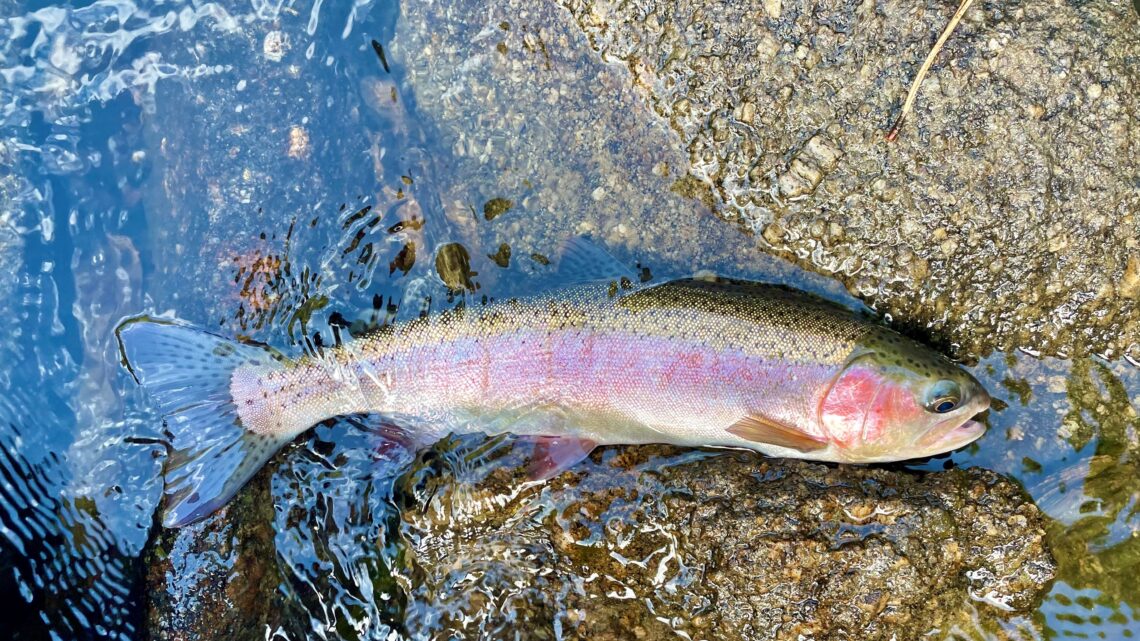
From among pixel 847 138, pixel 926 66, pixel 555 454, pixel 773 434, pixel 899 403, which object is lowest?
pixel 555 454

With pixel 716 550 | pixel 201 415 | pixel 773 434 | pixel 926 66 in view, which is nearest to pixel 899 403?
pixel 773 434

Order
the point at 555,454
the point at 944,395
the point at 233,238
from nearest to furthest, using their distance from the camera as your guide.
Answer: the point at 944,395
the point at 555,454
the point at 233,238

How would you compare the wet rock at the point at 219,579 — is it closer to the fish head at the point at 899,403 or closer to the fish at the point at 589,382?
the fish at the point at 589,382

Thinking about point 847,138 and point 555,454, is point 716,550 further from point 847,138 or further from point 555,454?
point 847,138

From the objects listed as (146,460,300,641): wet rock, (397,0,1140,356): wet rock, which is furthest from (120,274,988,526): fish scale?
(397,0,1140,356): wet rock

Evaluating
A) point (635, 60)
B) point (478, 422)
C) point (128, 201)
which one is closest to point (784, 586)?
point (478, 422)

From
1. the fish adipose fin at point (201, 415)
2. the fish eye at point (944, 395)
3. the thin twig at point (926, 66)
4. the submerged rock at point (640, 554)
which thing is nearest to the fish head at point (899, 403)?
the fish eye at point (944, 395)
